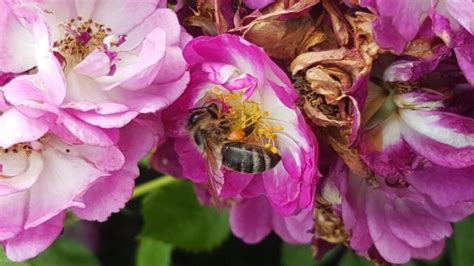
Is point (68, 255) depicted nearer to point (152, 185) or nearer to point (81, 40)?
point (152, 185)

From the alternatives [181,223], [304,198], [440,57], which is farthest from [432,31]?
[181,223]

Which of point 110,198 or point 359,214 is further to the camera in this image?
point 359,214

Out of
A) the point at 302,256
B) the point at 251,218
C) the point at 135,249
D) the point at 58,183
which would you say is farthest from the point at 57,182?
the point at 135,249

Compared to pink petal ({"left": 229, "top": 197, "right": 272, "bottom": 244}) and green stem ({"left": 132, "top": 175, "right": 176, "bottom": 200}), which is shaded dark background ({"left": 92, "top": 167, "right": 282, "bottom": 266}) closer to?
green stem ({"left": 132, "top": 175, "right": 176, "bottom": 200})

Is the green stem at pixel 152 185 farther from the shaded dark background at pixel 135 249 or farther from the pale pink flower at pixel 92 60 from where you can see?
the pale pink flower at pixel 92 60

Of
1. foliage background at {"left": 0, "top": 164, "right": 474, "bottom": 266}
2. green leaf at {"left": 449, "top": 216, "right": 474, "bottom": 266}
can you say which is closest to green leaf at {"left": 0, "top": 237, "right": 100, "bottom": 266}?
foliage background at {"left": 0, "top": 164, "right": 474, "bottom": 266}

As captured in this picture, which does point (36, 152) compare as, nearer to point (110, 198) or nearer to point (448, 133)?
point (110, 198)
